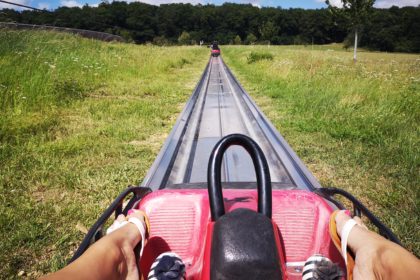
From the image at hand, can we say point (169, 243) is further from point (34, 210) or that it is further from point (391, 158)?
point (391, 158)

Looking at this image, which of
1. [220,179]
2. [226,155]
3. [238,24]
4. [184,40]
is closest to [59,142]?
[226,155]

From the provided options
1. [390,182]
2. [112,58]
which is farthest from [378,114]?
[112,58]

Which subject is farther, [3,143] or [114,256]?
[3,143]

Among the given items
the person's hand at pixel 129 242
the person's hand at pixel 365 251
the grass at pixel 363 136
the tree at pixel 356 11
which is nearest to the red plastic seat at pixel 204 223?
the person's hand at pixel 129 242

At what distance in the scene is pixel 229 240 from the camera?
136 centimetres

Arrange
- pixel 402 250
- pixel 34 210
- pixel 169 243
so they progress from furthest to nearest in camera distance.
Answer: pixel 34 210
pixel 169 243
pixel 402 250

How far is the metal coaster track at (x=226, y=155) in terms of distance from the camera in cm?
324

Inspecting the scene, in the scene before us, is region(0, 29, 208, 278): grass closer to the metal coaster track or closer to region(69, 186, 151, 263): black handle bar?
the metal coaster track

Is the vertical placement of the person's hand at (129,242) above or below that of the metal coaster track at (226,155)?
above

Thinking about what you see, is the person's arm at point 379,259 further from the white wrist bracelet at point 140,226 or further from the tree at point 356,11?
the tree at point 356,11

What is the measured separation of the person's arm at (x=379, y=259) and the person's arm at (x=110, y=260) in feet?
3.14

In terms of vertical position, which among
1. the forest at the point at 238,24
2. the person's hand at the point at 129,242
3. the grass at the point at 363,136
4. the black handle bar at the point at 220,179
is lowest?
the grass at the point at 363,136

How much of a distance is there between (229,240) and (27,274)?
1.65 meters

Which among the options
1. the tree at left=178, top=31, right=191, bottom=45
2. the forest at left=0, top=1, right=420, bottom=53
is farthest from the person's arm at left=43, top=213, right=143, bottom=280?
the tree at left=178, top=31, right=191, bottom=45
